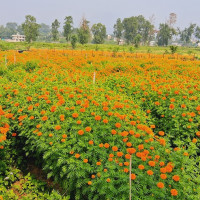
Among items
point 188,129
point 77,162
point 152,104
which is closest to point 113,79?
point 152,104

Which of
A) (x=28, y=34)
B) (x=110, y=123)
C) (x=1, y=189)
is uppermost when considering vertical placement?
(x=28, y=34)

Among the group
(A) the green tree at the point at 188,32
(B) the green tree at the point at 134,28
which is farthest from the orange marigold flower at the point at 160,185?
(A) the green tree at the point at 188,32

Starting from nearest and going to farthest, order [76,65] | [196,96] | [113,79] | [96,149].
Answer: [96,149] < [196,96] < [113,79] < [76,65]

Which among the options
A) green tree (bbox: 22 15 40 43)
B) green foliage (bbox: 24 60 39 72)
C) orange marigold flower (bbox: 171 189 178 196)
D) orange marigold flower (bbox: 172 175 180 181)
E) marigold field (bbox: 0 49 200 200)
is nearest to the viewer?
orange marigold flower (bbox: 171 189 178 196)

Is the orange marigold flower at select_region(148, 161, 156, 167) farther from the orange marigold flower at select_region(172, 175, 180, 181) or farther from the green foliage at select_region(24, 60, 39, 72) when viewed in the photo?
the green foliage at select_region(24, 60, 39, 72)

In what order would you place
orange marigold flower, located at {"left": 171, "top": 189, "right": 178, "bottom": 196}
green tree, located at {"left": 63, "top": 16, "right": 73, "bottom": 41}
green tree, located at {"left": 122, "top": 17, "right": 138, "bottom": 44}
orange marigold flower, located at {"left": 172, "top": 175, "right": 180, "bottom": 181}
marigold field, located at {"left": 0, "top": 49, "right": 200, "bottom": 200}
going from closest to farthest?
orange marigold flower, located at {"left": 171, "top": 189, "right": 178, "bottom": 196}, orange marigold flower, located at {"left": 172, "top": 175, "right": 180, "bottom": 181}, marigold field, located at {"left": 0, "top": 49, "right": 200, "bottom": 200}, green tree, located at {"left": 63, "top": 16, "right": 73, "bottom": 41}, green tree, located at {"left": 122, "top": 17, "right": 138, "bottom": 44}

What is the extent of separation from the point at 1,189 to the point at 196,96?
17.6 feet

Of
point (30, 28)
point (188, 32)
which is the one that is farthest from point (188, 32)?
point (30, 28)

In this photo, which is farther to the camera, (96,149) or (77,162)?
(96,149)

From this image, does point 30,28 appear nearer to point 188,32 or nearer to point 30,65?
point 30,65

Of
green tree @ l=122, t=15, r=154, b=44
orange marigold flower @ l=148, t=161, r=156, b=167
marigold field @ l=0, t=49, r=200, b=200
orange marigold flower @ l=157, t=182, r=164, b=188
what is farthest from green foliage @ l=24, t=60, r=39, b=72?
green tree @ l=122, t=15, r=154, b=44

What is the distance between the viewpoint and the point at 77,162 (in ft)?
10.4

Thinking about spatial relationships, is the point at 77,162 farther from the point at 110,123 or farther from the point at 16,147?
the point at 16,147

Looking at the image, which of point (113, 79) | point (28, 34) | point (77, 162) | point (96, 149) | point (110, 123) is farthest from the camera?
point (28, 34)
